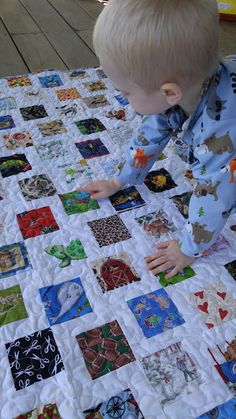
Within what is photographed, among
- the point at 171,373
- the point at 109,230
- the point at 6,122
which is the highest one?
the point at 6,122

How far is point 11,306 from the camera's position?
79 centimetres

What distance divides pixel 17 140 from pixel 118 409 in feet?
2.66

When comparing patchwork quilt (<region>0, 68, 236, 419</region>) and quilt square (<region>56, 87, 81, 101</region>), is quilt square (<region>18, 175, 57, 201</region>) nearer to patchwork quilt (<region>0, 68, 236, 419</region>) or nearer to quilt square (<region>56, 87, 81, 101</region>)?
patchwork quilt (<region>0, 68, 236, 419</region>)

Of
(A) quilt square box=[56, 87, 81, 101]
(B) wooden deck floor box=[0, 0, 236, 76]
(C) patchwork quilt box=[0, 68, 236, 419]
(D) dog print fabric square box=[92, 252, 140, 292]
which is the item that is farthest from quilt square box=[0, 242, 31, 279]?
(B) wooden deck floor box=[0, 0, 236, 76]

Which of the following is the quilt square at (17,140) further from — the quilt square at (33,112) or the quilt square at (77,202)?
the quilt square at (77,202)

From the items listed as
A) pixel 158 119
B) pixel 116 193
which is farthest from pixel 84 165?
pixel 158 119

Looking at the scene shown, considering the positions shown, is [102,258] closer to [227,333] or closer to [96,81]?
[227,333]

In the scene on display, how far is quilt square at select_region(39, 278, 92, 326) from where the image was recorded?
0.78m

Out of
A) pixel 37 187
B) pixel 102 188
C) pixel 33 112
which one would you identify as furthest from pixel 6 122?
pixel 102 188

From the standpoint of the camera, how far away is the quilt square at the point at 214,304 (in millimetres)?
792

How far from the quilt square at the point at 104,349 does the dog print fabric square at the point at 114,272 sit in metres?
0.09

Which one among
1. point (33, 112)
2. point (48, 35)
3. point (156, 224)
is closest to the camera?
point (156, 224)

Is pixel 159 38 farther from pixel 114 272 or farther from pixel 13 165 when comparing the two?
pixel 13 165

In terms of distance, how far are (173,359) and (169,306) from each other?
4.3 inches
